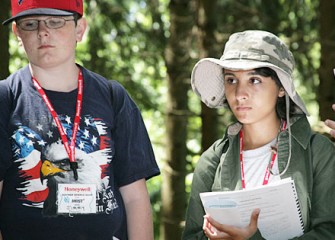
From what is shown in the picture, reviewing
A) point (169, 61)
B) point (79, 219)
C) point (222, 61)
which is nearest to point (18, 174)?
point (79, 219)

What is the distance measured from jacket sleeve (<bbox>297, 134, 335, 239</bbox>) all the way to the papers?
2.8 inches

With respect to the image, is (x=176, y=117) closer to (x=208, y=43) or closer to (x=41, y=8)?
(x=208, y=43)

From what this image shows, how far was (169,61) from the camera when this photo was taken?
29.7 ft

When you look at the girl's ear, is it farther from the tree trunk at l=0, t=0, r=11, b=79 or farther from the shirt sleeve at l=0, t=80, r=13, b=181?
the tree trunk at l=0, t=0, r=11, b=79

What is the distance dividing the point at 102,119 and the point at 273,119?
789mm

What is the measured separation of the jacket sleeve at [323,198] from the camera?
355 centimetres

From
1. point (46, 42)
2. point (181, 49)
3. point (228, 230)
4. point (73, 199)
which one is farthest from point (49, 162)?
point (181, 49)

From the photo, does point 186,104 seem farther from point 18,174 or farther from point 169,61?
point 18,174

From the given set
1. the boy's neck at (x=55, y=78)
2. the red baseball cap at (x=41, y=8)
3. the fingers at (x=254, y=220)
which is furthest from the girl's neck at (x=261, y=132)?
the red baseball cap at (x=41, y=8)

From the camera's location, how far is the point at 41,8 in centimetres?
361

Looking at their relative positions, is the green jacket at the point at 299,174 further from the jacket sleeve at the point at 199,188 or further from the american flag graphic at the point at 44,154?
the american flag graphic at the point at 44,154

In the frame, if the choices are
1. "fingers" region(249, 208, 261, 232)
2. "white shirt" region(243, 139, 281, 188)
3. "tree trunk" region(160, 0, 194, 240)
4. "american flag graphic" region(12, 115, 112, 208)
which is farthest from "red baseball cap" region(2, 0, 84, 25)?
"tree trunk" region(160, 0, 194, 240)

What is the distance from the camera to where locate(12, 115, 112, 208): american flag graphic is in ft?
11.5

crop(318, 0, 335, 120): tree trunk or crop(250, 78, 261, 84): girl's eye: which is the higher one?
crop(250, 78, 261, 84): girl's eye
